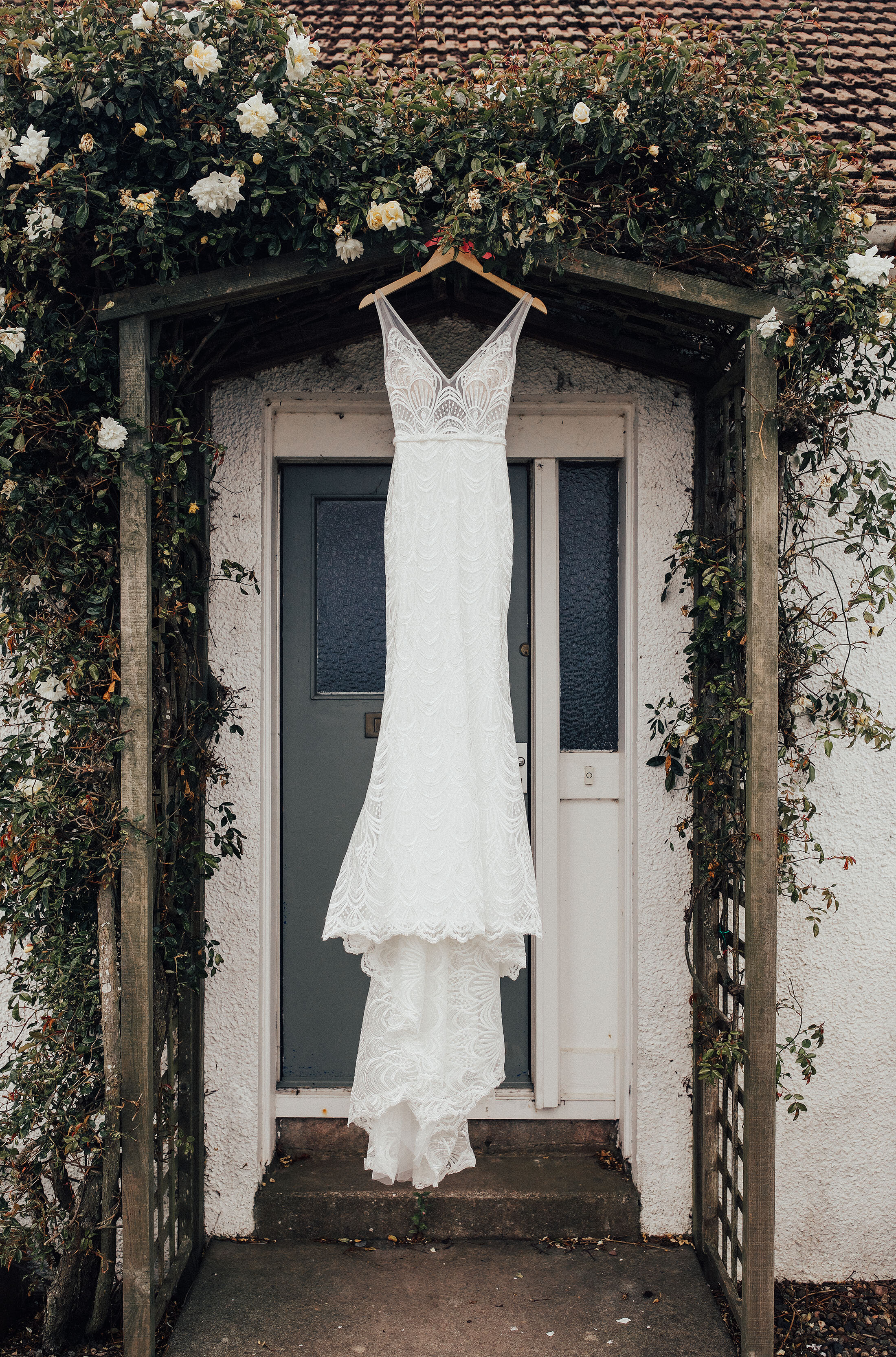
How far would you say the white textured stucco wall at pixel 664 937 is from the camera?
2.97m

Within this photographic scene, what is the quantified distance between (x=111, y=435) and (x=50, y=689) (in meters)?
0.70

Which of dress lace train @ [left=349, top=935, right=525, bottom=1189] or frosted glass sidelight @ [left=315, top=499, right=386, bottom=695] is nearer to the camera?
dress lace train @ [left=349, top=935, right=525, bottom=1189]

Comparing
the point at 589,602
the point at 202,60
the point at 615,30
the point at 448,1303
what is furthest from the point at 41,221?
the point at 448,1303

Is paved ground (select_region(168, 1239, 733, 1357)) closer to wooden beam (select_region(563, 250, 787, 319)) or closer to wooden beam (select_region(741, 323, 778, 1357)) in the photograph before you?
wooden beam (select_region(741, 323, 778, 1357))

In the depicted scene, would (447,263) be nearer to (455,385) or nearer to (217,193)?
(455,385)

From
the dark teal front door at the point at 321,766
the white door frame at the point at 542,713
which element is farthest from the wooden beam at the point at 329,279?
the dark teal front door at the point at 321,766

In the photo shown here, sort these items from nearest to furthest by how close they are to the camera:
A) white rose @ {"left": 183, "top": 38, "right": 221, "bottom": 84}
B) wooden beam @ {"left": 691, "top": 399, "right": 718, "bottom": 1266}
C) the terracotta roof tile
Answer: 1. white rose @ {"left": 183, "top": 38, "right": 221, "bottom": 84}
2. wooden beam @ {"left": 691, "top": 399, "right": 718, "bottom": 1266}
3. the terracotta roof tile

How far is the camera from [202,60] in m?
2.04

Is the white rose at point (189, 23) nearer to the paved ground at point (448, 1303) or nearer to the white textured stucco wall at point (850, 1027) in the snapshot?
the white textured stucco wall at point (850, 1027)

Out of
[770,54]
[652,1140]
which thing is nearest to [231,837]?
[652,1140]

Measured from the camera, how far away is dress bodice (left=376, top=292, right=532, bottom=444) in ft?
7.76

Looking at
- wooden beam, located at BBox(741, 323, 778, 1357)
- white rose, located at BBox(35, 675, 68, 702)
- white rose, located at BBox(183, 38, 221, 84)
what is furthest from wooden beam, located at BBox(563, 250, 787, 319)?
white rose, located at BBox(35, 675, 68, 702)

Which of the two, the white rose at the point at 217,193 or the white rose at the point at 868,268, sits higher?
the white rose at the point at 217,193

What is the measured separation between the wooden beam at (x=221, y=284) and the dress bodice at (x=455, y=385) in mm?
136
